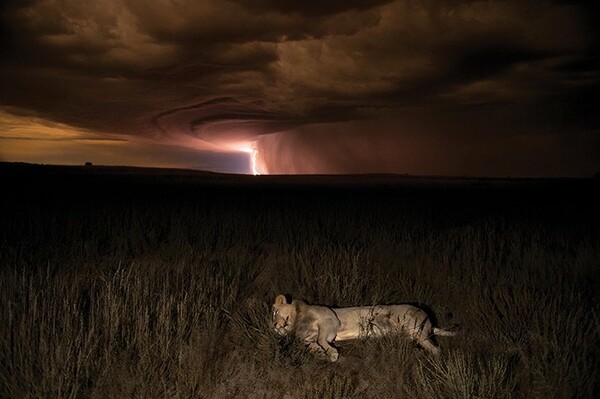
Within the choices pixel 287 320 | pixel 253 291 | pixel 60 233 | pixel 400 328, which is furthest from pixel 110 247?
pixel 400 328

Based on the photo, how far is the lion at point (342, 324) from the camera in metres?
3.41

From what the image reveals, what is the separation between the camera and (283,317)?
11.4 ft

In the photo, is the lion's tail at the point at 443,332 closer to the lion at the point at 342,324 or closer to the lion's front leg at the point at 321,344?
the lion at the point at 342,324

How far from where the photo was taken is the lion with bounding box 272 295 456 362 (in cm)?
341

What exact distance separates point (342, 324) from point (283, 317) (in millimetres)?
570

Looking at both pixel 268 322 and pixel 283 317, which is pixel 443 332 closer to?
pixel 283 317

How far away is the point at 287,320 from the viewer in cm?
343

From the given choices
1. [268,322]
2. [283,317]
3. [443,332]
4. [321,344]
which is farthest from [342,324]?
[443,332]

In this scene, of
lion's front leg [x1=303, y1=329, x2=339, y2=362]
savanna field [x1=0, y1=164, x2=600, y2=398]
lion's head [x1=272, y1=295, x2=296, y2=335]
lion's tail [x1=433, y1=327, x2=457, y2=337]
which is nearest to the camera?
savanna field [x1=0, y1=164, x2=600, y2=398]

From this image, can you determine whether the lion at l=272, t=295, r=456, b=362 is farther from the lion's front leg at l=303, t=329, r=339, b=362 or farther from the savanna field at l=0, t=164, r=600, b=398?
the savanna field at l=0, t=164, r=600, b=398

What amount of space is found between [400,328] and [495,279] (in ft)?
8.35

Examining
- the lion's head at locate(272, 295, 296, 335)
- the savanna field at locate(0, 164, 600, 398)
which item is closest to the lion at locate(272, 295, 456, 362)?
the lion's head at locate(272, 295, 296, 335)

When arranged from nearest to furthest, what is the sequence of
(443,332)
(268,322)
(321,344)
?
(321,344), (268,322), (443,332)

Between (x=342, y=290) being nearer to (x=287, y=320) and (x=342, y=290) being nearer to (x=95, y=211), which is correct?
(x=287, y=320)
